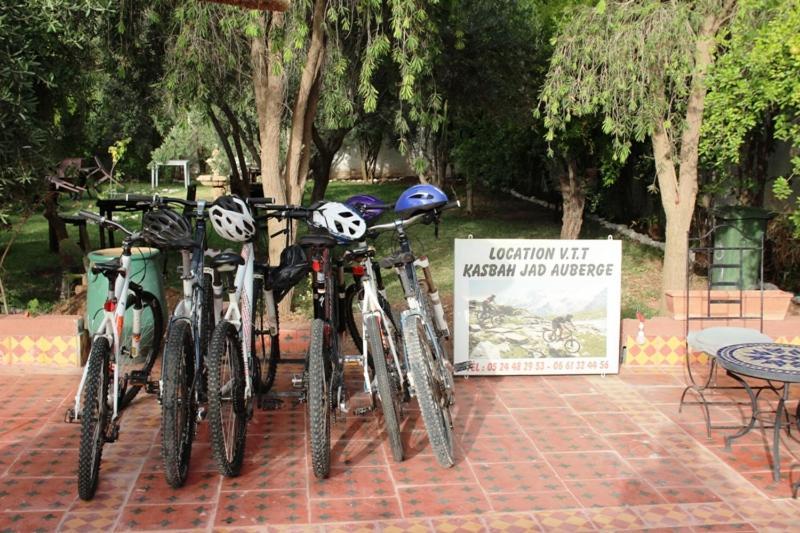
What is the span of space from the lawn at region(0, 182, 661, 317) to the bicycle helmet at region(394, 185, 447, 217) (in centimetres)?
27

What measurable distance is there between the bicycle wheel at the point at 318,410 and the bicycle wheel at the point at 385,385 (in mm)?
294

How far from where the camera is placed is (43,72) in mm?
7559

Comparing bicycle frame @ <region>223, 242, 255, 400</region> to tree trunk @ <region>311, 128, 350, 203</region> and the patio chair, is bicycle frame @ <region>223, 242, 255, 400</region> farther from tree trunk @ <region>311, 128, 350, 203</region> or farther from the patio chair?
tree trunk @ <region>311, 128, 350, 203</region>

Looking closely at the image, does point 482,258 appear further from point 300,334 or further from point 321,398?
point 321,398

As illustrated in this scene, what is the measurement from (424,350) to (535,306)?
6.87 feet

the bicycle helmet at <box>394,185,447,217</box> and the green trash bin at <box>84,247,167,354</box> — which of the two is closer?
the bicycle helmet at <box>394,185,447,217</box>

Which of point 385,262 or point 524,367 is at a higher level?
point 385,262

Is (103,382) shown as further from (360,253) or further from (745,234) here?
(745,234)

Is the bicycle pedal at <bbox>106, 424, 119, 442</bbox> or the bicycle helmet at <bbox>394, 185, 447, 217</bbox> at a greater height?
the bicycle helmet at <bbox>394, 185, 447, 217</bbox>

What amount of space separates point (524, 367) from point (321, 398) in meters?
2.56

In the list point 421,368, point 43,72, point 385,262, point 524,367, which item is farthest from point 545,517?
point 43,72

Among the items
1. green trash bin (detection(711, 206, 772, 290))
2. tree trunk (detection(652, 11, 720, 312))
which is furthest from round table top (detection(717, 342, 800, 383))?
green trash bin (detection(711, 206, 772, 290))

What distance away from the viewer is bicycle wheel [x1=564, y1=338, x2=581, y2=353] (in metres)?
6.82

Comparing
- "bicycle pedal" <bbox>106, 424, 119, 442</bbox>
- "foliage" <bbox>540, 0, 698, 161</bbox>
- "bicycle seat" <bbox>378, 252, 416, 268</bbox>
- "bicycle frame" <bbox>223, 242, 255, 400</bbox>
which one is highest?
"foliage" <bbox>540, 0, 698, 161</bbox>
